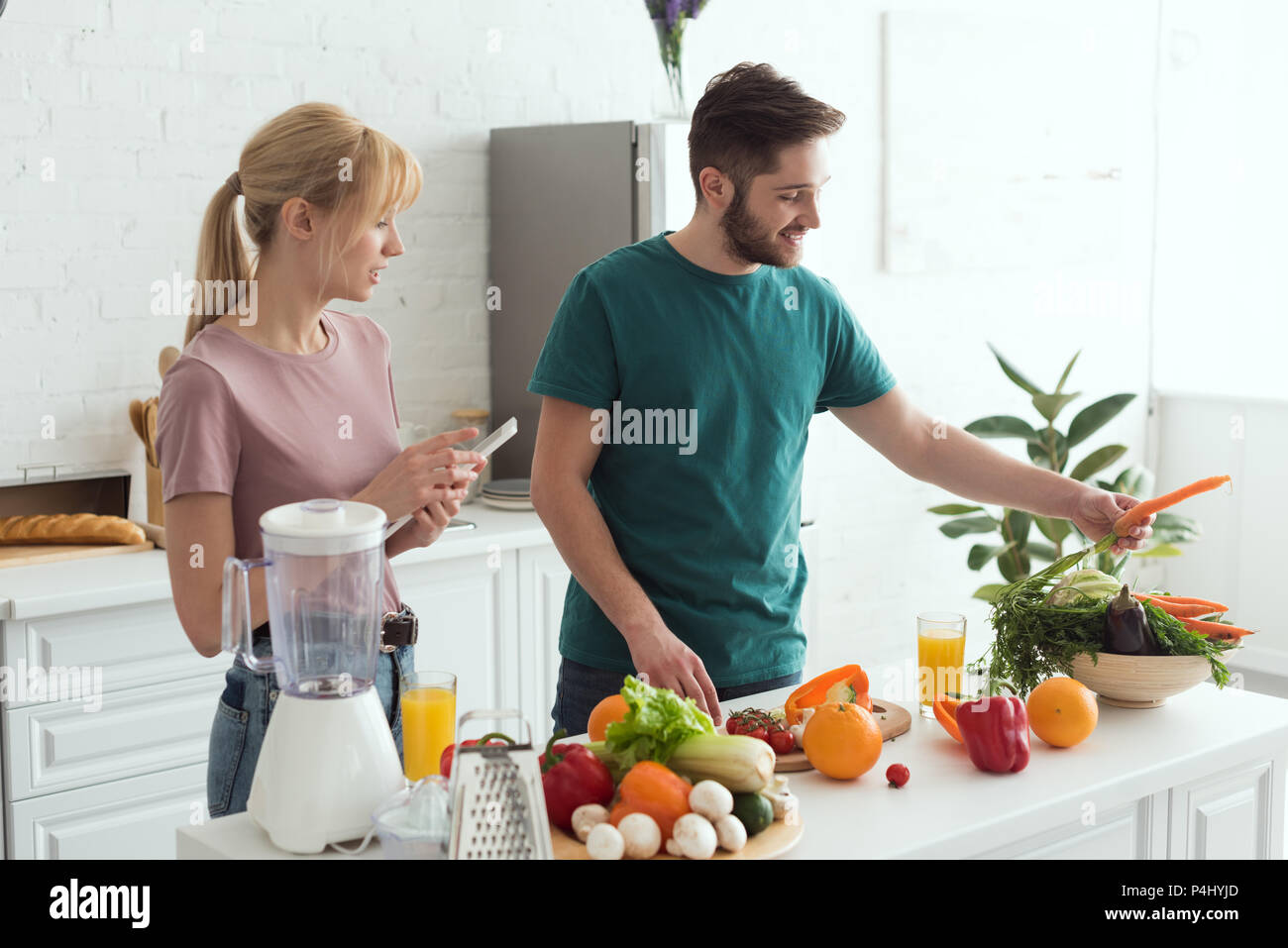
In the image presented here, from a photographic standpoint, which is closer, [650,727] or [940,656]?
[650,727]

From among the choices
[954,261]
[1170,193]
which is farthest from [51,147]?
[1170,193]

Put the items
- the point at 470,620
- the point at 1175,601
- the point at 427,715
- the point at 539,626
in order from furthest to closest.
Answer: the point at 539,626, the point at 470,620, the point at 1175,601, the point at 427,715

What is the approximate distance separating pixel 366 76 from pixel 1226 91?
3.18 meters

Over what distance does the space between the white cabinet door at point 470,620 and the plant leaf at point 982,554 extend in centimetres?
171

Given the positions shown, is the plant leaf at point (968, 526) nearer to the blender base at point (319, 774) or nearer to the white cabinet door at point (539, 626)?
the white cabinet door at point (539, 626)

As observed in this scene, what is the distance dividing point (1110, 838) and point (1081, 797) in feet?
0.46

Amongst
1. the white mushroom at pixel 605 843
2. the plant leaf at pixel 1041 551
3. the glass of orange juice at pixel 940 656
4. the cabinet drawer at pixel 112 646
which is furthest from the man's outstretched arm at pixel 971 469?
the plant leaf at pixel 1041 551

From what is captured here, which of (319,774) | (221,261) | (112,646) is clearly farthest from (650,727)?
(112,646)

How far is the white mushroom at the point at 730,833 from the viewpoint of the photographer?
142 centimetres

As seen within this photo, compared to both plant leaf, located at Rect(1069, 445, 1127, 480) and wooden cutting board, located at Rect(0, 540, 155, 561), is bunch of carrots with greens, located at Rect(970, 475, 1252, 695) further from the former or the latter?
plant leaf, located at Rect(1069, 445, 1127, 480)

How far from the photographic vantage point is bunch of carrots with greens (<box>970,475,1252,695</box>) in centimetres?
189

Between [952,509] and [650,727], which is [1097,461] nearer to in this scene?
[952,509]

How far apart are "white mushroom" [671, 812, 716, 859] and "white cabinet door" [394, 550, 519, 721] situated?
168 centimetres

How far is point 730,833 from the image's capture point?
142 centimetres
